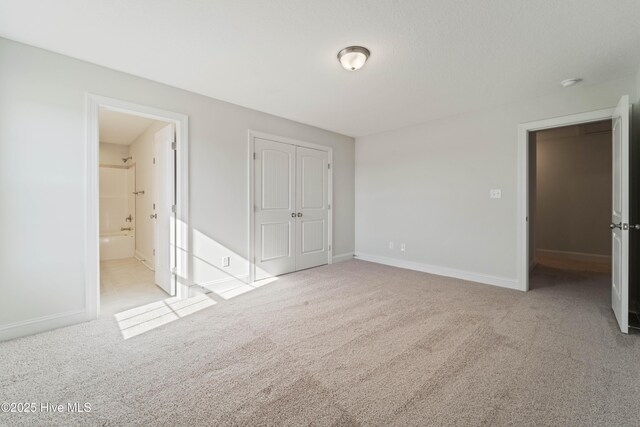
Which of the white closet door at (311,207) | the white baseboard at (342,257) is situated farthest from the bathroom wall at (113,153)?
the white baseboard at (342,257)

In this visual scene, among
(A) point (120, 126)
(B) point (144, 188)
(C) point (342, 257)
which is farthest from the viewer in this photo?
(C) point (342, 257)

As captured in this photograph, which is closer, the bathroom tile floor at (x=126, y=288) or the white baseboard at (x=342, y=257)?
the bathroom tile floor at (x=126, y=288)

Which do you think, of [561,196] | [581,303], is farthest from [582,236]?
[581,303]

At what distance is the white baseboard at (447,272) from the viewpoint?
12.0 feet

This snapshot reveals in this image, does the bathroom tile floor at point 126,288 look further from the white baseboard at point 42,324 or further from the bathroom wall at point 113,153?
the bathroom wall at point 113,153

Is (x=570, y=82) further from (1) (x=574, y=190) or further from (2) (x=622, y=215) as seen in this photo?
(1) (x=574, y=190)

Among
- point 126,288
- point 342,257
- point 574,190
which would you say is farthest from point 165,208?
point 574,190

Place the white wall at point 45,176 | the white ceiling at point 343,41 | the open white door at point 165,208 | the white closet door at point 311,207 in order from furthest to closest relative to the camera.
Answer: the white closet door at point 311,207
the open white door at point 165,208
the white wall at point 45,176
the white ceiling at point 343,41

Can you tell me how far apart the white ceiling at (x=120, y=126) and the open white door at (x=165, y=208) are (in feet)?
3.46

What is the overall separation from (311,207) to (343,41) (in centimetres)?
280

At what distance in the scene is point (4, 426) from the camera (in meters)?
1.38

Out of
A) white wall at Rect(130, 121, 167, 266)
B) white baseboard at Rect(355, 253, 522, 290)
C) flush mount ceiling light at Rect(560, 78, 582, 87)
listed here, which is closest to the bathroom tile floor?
white wall at Rect(130, 121, 167, 266)

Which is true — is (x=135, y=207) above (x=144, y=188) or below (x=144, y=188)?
below

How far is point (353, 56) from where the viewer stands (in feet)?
7.76
